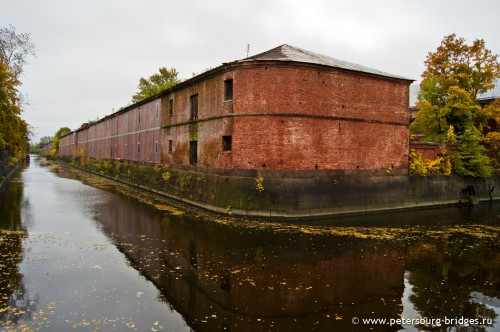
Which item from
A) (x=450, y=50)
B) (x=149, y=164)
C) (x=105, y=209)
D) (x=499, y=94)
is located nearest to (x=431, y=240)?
(x=105, y=209)

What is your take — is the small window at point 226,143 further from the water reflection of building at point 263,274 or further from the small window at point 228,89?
the water reflection of building at point 263,274

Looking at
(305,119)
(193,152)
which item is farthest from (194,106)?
(305,119)

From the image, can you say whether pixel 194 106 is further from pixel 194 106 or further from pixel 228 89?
pixel 228 89

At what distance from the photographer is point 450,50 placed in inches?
1089

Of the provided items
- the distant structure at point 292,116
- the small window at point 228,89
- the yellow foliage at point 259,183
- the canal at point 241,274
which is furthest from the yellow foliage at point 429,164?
the small window at point 228,89

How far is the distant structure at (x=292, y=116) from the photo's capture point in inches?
685

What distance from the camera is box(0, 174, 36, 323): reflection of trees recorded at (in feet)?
22.2

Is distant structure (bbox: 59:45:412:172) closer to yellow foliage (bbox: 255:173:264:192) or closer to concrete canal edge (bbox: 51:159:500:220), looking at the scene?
concrete canal edge (bbox: 51:159:500:220)

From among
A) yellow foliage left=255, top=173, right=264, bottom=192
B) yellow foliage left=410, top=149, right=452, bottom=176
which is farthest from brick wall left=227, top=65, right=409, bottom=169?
yellow foliage left=410, top=149, right=452, bottom=176

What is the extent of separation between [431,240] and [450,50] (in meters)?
20.6

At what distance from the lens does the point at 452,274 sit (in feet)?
31.8

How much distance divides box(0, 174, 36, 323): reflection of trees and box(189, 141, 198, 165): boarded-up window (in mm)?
9704

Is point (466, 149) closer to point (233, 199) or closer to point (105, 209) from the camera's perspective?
point (233, 199)

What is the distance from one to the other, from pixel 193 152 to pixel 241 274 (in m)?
14.3
